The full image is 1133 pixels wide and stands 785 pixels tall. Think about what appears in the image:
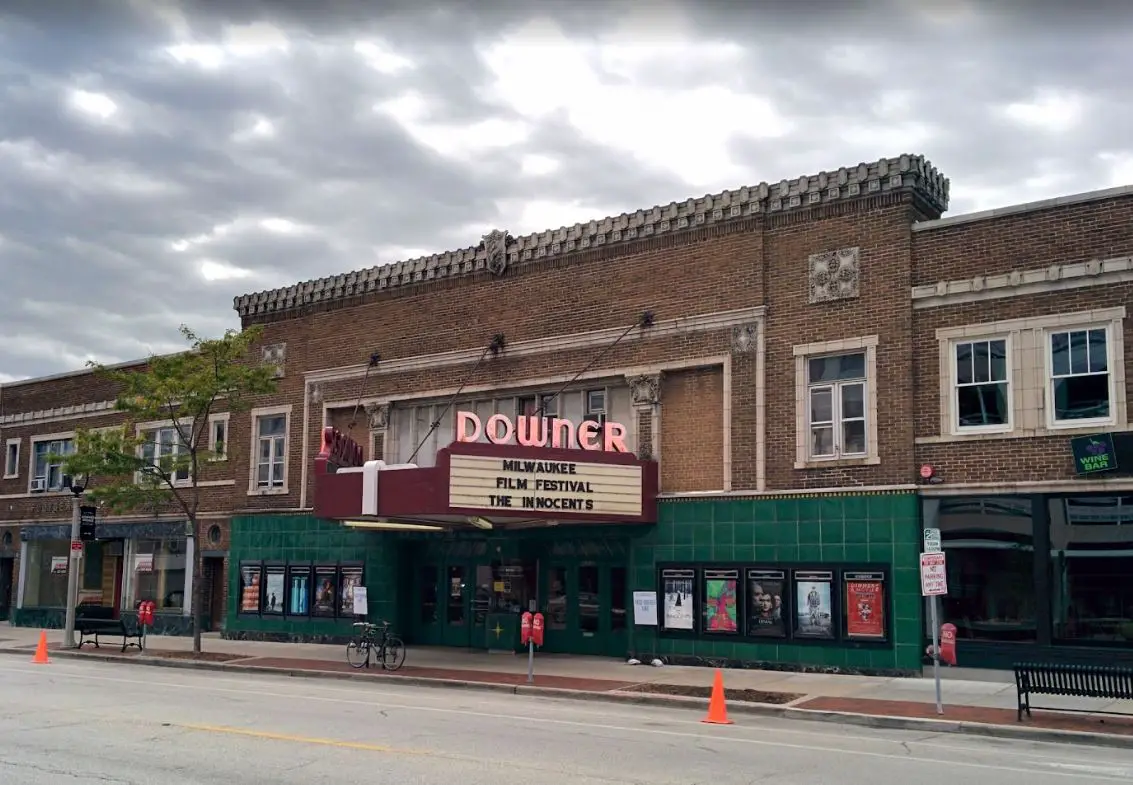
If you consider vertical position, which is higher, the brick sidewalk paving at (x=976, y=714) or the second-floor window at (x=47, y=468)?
the second-floor window at (x=47, y=468)

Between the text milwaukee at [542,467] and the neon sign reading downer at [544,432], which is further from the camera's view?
the neon sign reading downer at [544,432]

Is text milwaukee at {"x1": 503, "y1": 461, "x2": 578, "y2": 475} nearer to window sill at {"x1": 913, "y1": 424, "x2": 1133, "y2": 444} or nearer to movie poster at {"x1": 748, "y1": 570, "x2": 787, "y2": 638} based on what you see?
movie poster at {"x1": 748, "y1": 570, "x2": 787, "y2": 638}

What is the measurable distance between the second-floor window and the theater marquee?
23.6 metres

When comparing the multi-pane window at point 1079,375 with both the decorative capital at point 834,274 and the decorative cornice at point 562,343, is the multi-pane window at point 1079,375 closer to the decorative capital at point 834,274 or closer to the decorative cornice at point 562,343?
the decorative capital at point 834,274

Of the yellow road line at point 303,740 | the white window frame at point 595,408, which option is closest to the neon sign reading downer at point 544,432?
the white window frame at point 595,408

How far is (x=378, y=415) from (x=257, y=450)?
5.23 metres

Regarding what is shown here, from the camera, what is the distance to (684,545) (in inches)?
955

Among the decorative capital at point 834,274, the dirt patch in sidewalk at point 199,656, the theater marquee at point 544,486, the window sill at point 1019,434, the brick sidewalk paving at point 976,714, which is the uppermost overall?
the decorative capital at point 834,274

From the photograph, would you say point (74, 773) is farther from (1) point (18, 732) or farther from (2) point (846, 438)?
(2) point (846, 438)

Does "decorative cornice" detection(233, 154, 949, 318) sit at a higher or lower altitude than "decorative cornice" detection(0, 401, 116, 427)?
higher

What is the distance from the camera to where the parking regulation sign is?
1695 cm

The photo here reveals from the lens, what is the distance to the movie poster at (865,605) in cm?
2142

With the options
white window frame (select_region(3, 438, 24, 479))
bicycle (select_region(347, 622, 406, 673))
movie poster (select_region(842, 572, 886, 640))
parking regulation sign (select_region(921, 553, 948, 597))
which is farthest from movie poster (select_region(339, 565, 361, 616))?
white window frame (select_region(3, 438, 24, 479))

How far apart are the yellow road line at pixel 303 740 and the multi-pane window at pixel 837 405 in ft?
40.4
